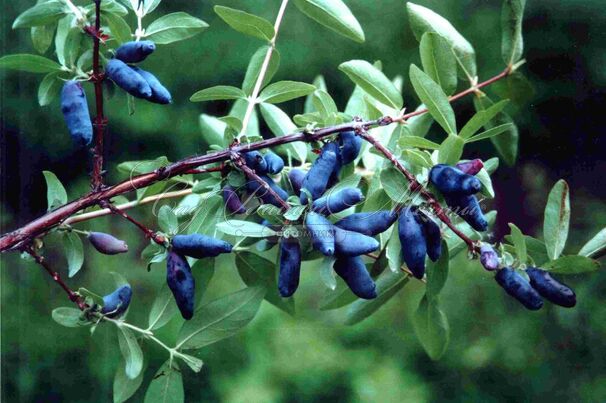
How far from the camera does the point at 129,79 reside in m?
0.54

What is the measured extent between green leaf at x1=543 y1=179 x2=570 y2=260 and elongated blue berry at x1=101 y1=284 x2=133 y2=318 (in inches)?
12.5

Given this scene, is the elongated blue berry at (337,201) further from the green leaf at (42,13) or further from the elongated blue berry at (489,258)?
the green leaf at (42,13)

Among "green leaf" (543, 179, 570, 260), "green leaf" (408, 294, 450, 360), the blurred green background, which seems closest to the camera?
"green leaf" (543, 179, 570, 260)

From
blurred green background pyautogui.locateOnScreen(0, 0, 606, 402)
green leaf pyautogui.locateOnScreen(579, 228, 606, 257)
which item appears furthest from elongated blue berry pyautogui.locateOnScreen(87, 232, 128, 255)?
blurred green background pyautogui.locateOnScreen(0, 0, 606, 402)

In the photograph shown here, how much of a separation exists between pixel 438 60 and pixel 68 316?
34 cm

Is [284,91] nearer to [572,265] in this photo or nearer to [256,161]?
[256,161]

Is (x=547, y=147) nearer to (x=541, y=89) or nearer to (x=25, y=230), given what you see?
(x=541, y=89)

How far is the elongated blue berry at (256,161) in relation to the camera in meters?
0.56

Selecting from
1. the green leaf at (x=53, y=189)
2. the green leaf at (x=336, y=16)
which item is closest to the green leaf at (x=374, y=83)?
the green leaf at (x=336, y=16)

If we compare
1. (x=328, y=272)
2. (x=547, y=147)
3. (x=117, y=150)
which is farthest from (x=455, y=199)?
(x=117, y=150)

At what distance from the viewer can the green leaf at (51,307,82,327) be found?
0.59 meters

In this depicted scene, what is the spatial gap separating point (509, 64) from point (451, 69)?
129 millimetres

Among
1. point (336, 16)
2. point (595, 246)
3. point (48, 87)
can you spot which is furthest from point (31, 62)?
point (595, 246)

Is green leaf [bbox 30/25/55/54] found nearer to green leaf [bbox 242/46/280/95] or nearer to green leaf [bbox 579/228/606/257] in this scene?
green leaf [bbox 242/46/280/95]
